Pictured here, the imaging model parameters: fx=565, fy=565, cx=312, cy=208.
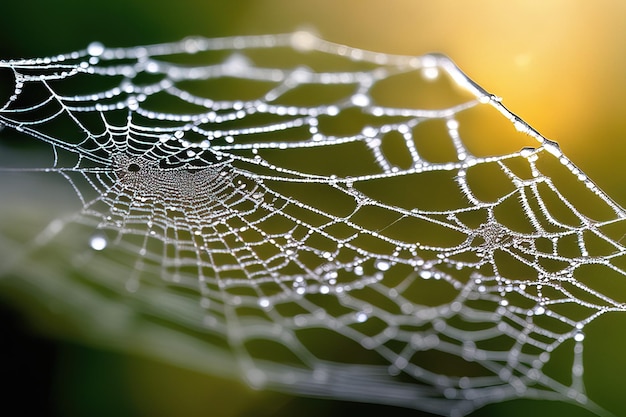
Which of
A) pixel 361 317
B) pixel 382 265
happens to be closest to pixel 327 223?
pixel 382 265

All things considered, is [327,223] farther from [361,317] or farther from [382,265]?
[361,317]

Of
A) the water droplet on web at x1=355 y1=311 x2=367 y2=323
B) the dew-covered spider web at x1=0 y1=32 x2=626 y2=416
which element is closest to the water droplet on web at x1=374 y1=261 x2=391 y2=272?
the dew-covered spider web at x1=0 y1=32 x2=626 y2=416

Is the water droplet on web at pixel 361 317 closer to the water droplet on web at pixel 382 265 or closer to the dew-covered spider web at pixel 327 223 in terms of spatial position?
A: the dew-covered spider web at pixel 327 223

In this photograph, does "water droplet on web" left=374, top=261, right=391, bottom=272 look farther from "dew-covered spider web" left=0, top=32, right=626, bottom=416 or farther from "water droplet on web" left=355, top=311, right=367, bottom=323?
"water droplet on web" left=355, top=311, right=367, bottom=323

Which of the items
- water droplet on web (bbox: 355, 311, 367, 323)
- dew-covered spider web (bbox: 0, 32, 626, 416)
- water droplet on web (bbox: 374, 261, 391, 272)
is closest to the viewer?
dew-covered spider web (bbox: 0, 32, 626, 416)

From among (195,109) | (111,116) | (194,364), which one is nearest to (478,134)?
(195,109)

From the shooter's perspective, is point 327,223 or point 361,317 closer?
point 327,223

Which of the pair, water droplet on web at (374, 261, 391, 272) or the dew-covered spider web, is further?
water droplet on web at (374, 261, 391, 272)

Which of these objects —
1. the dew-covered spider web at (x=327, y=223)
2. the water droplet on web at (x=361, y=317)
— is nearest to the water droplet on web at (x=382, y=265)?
the dew-covered spider web at (x=327, y=223)
